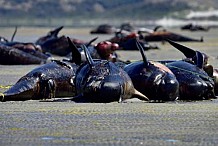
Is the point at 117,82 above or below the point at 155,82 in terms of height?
above

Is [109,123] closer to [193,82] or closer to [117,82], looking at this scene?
[117,82]

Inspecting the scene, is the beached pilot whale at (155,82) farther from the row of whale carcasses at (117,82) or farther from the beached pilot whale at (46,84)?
the beached pilot whale at (46,84)

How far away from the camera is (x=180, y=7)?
534 ft

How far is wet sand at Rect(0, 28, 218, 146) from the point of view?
7.79m

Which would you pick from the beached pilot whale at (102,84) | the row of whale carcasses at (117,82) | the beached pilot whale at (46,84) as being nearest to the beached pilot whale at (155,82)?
the row of whale carcasses at (117,82)

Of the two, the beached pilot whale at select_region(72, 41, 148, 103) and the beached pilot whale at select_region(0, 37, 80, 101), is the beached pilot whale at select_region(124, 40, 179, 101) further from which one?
the beached pilot whale at select_region(0, 37, 80, 101)

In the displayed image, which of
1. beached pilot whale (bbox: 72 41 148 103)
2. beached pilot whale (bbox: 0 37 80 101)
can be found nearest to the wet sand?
beached pilot whale (bbox: 72 41 148 103)

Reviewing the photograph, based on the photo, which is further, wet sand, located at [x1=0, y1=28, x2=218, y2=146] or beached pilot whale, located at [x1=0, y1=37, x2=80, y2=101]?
beached pilot whale, located at [x1=0, y1=37, x2=80, y2=101]

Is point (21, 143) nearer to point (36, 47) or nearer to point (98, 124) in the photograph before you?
point (98, 124)

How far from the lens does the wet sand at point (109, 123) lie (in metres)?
7.79

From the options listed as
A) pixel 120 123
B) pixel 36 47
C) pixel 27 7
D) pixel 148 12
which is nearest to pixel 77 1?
pixel 27 7

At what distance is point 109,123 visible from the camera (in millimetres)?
8773

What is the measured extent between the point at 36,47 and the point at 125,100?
32.8ft

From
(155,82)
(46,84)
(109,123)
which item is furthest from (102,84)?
(109,123)
